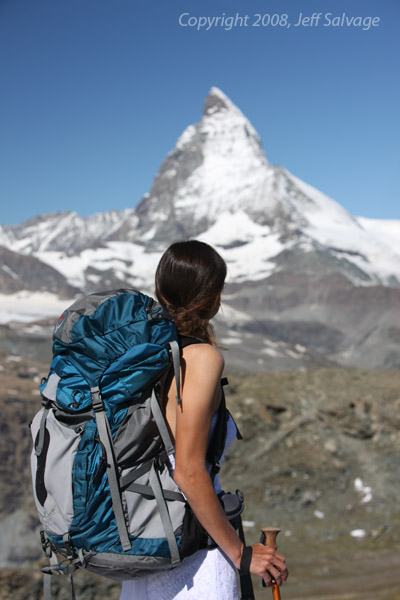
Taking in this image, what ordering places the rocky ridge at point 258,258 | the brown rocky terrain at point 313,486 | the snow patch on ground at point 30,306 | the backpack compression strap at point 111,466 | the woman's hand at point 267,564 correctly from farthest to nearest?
the snow patch on ground at point 30,306
the rocky ridge at point 258,258
the brown rocky terrain at point 313,486
the woman's hand at point 267,564
the backpack compression strap at point 111,466

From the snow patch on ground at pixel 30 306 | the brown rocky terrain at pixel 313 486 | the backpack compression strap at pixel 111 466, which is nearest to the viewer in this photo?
the backpack compression strap at pixel 111 466

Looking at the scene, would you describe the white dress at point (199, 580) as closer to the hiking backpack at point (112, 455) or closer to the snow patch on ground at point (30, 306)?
the hiking backpack at point (112, 455)

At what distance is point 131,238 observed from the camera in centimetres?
17975

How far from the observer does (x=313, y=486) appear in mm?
9820

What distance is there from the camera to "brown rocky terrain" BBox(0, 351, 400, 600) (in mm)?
5996

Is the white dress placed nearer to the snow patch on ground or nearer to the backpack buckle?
the backpack buckle

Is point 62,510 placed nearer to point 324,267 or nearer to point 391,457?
point 391,457

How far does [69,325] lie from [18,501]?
14438mm

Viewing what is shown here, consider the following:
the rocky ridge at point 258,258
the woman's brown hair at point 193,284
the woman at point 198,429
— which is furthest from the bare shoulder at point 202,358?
the rocky ridge at point 258,258

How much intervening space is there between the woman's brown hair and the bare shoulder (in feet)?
0.38

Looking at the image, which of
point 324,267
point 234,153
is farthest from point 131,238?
point 324,267

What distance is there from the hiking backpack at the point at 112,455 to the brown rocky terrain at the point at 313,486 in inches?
151

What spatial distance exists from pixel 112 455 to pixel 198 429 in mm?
237

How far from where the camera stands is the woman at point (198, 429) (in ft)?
5.10
